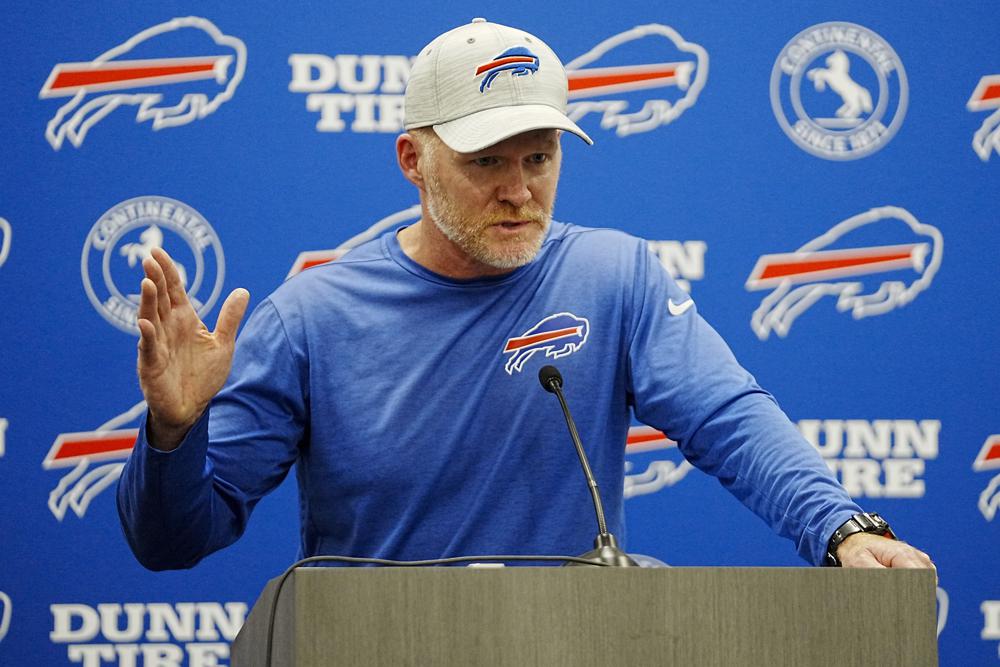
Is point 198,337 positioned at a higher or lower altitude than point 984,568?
higher

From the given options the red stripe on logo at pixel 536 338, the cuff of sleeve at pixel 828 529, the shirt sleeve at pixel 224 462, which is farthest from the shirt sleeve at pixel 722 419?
the shirt sleeve at pixel 224 462

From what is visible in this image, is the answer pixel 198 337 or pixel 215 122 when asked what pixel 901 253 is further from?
pixel 198 337

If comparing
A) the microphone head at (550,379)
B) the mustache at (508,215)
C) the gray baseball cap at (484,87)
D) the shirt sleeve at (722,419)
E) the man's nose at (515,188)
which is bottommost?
the shirt sleeve at (722,419)

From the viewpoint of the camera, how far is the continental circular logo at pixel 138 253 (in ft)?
9.07

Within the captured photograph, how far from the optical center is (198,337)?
1614mm

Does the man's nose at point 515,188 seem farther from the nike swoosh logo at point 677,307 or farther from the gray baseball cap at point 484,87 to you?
the nike swoosh logo at point 677,307

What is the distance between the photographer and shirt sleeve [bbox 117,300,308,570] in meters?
1.64

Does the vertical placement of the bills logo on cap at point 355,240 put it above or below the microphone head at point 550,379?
above

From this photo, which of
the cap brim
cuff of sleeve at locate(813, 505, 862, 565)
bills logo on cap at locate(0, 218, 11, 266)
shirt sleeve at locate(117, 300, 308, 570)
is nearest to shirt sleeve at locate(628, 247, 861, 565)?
cuff of sleeve at locate(813, 505, 862, 565)

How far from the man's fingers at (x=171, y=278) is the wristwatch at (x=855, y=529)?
2.78ft

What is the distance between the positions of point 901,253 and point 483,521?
134 cm

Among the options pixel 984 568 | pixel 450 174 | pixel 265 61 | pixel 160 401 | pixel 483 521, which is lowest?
pixel 984 568

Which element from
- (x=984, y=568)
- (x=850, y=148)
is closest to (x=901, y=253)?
(x=850, y=148)

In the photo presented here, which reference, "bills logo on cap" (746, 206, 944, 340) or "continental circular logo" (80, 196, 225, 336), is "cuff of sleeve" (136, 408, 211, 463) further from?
"bills logo on cap" (746, 206, 944, 340)
